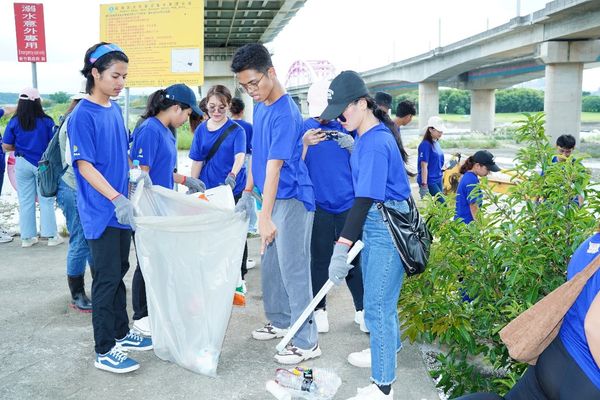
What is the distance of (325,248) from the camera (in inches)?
144

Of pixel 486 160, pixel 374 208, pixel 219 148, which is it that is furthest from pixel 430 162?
pixel 374 208

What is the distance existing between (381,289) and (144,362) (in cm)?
156

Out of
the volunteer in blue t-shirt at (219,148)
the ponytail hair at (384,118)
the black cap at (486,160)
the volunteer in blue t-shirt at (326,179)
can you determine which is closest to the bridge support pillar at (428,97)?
the black cap at (486,160)

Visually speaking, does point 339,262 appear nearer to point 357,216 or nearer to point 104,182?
point 357,216

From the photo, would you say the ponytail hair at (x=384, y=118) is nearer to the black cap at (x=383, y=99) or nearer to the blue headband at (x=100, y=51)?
the blue headband at (x=100, y=51)

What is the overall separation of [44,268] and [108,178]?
108 inches

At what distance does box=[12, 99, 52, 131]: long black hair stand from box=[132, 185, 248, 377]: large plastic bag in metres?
3.15

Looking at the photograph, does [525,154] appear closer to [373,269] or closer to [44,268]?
[373,269]

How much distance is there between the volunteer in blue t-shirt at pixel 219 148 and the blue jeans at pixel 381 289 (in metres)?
1.96

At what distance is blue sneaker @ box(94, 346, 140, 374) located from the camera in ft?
10.1

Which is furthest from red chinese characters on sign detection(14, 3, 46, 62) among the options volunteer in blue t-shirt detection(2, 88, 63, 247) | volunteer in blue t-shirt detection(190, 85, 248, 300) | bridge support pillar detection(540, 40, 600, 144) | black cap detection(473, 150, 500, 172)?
bridge support pillar detection(540, 40, 600, 144)

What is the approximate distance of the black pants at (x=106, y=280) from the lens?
9.86ft

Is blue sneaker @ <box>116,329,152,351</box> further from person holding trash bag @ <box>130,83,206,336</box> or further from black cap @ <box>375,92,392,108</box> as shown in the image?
black cap @ <box>375,92,392,108</box>

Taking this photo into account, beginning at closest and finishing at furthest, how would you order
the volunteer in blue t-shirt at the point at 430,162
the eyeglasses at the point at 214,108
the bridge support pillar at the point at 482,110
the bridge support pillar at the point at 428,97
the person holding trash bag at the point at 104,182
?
the person holding trash bag at the point at 104,182 → the eyeglasses at the point at 214,108 → the volunteer in blue t-shirt at the point at 430,162 → the bridge support pillar at the point at 428,97 → the bridge support pillar at the point at 482,110
